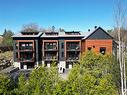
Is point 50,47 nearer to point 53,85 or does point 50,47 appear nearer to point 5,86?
point 53,85

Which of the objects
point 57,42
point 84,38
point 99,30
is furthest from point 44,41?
point 99,30

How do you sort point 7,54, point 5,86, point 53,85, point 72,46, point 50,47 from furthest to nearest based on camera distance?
point 7,54, point 50,47, point 72,46, point 53,85, point 5,86

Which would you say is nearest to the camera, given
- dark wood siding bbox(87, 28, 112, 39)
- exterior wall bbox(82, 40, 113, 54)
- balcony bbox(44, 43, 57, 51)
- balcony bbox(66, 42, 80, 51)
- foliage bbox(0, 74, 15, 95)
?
foliage bbox(0, 74, 15, 95)

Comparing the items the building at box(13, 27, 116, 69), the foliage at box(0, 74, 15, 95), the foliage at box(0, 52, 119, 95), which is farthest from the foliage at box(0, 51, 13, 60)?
the foliage at box(0, 74, 15, 95)

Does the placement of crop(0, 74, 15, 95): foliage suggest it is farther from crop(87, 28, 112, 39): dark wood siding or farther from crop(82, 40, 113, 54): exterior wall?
crop(87, 28, 112, 39): dark wood siding

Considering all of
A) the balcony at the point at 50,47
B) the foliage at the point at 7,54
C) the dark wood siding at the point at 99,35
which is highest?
the dark wood siding at the point at 99,35

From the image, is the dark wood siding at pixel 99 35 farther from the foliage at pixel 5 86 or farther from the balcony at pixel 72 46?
the foliage at pixel 5 86

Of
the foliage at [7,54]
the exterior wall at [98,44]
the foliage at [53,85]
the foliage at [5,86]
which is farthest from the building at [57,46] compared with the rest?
the foliage at [5,86]

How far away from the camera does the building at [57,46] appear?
5419cm

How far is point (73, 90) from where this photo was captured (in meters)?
16.5

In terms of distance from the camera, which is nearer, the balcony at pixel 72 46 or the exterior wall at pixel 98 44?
the exterior wall at pixel 98 44

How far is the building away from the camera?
178ft

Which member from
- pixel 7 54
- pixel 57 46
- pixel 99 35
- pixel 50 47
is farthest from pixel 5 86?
pixel 7 54

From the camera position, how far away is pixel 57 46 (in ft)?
181
